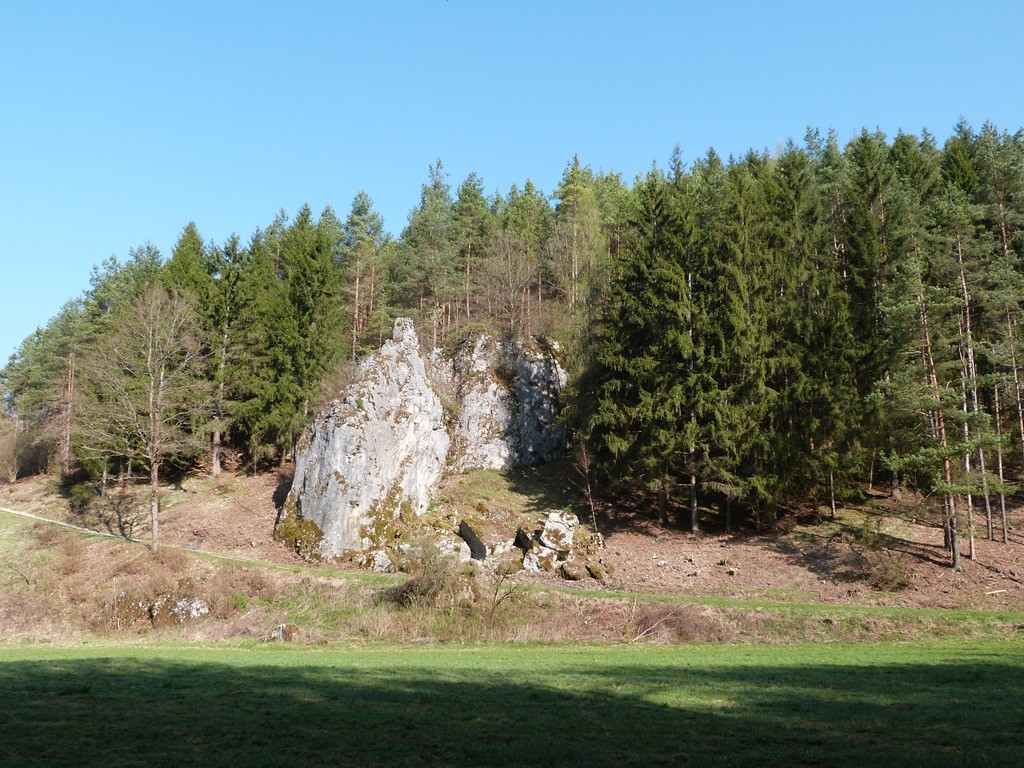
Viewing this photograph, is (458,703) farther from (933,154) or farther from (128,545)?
(933,154)

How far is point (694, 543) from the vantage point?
97.3 ft

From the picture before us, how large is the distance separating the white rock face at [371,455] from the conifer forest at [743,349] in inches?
140

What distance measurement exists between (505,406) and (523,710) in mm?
31364

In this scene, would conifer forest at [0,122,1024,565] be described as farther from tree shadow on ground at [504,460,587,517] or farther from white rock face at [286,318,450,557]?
white rock face at [286,318,450,557]

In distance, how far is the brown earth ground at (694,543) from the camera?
2405 cm

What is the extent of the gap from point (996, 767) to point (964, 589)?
2075 centimetres

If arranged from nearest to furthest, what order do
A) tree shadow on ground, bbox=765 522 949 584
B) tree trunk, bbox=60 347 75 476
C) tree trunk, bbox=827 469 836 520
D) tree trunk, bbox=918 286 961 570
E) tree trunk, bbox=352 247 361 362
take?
tree trunk, bbox=918 286 961 570 < tree shadow on ground, bbox=765 522 949 584 < tree trunk, bbox=827 469 836 520 < tree trunk, bbox=60 347 75 476 < tree trunk, bbox=352 247 361 362

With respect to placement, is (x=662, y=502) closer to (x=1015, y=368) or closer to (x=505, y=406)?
(x=505, y=406)

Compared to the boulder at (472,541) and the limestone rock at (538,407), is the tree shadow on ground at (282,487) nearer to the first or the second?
the boulder at (472,541)

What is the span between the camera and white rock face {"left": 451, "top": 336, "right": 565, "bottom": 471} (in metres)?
39.4

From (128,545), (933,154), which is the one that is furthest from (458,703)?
(933,154)

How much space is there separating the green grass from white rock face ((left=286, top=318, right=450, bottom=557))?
1441cm

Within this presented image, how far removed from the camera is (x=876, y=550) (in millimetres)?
25734

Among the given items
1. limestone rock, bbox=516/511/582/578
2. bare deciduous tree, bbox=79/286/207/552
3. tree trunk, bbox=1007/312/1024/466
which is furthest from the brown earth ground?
tree trunk, bbox=1007/312/1024/466
